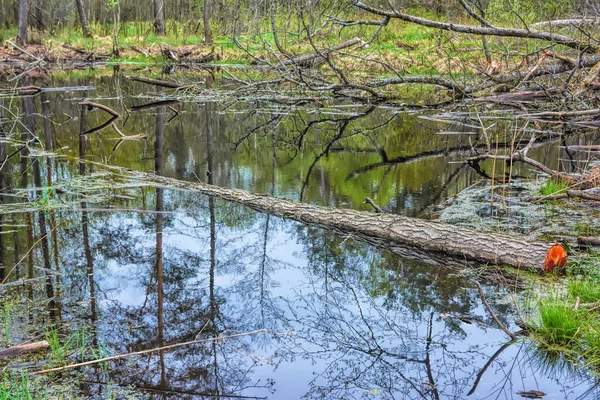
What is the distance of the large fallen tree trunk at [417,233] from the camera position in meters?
4.23

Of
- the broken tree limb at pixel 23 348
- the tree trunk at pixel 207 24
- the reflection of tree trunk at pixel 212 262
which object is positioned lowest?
the reflection of tree trunk at pixel 212 262

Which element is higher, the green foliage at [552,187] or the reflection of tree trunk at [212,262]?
the green foliage at [552,187]

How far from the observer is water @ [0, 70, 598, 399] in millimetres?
2938

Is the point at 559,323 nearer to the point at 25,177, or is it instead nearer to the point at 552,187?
the point at 552,187

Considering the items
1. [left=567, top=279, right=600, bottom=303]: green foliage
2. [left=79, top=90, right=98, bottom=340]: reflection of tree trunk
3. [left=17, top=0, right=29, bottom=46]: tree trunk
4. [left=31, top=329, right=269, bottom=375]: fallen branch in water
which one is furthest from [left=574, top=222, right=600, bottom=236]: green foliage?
[left=17, top=0, right=29, bottom=46]: tree trunk

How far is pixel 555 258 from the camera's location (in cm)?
401

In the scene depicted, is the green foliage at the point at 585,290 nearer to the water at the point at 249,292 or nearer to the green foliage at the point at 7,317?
the water at the point at 249,292

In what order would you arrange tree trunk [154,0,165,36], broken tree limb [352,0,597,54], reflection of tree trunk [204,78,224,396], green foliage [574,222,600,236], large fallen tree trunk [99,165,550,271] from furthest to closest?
tree trunk [154,0,165,36], broken tree limb [352,0,597,54], green foliage [574,222,600,236], large fallen tree trunk [99,165,550,271], reflection of tree trunk [204,78,224,396]

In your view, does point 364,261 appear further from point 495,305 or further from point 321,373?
point 321,373

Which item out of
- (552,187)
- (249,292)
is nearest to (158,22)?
(552,187)

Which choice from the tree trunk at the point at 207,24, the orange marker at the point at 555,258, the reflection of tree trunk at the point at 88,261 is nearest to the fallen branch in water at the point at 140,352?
the reflection of tree trunk at the point at 88,261

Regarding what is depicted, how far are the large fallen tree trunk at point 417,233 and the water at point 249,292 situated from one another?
13 cm

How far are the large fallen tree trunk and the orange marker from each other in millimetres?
63

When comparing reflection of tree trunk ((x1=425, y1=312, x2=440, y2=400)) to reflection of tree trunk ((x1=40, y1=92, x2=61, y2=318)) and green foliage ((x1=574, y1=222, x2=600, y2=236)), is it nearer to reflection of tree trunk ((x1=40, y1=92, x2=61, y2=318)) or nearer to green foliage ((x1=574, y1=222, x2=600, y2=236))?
green foliage ((x1=574, y1=222, x2=600, y2=236))
